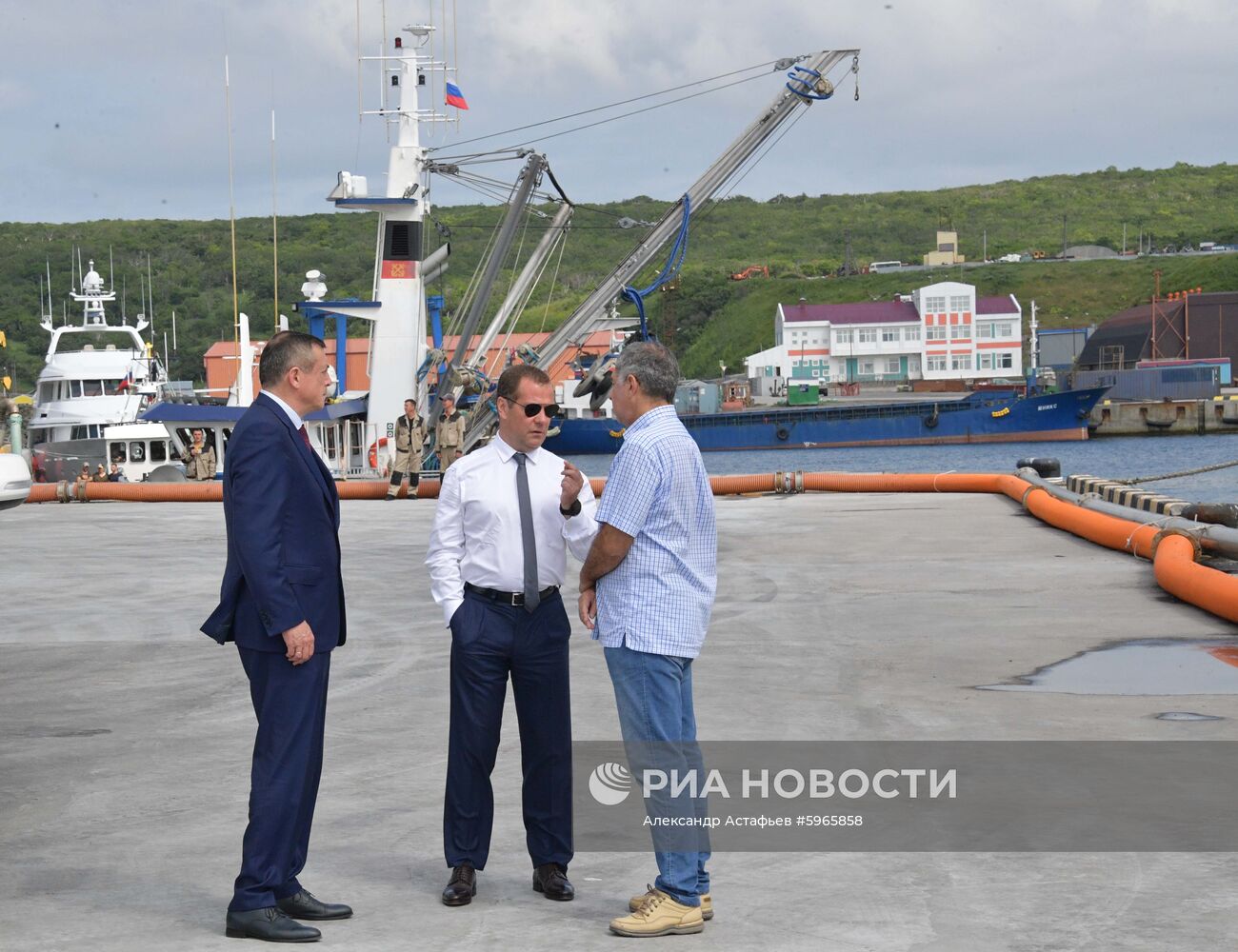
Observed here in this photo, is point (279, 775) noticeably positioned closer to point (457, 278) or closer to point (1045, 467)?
point (1045, 467)

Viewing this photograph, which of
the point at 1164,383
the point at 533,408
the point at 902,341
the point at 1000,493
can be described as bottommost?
the point at 1000,493

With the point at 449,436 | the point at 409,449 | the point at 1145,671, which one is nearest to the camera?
the point at 1145,671

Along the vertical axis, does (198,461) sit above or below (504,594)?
below

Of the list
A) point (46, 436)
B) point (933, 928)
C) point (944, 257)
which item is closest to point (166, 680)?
point (933, 928)

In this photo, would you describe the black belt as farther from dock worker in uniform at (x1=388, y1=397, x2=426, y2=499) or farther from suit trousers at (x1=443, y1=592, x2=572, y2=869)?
dock worker in uniform at (x1=388, y1=397, x2=426, y2=499)

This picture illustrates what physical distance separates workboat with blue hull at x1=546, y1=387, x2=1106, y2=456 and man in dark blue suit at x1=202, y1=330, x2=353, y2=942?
78.0m

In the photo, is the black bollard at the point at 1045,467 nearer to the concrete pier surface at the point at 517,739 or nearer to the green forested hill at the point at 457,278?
the concrete pier surface at the point at 517,739

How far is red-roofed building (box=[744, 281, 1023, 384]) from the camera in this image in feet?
401

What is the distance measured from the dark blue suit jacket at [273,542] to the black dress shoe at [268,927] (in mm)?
838

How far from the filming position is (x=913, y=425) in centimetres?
8444

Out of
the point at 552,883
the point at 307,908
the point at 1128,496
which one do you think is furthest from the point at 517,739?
the point at 1128,496

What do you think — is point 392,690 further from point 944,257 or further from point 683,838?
point 944,257

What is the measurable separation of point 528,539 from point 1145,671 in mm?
5445

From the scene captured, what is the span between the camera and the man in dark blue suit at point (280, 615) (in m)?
4.93
